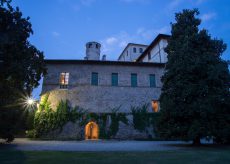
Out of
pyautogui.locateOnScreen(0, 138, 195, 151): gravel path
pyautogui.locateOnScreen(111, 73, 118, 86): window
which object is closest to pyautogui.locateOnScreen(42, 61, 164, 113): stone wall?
pyautogui.locateOnScreen(111, 73, 118, 86): window

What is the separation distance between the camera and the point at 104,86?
22875 mm

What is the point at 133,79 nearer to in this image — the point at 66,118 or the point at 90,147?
the point at 66,118

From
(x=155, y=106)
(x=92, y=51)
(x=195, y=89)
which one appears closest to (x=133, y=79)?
(x=155, y=106)

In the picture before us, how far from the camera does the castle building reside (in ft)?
72.7

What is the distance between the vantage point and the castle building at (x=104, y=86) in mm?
22172

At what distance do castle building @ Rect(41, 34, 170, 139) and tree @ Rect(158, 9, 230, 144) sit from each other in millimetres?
8014

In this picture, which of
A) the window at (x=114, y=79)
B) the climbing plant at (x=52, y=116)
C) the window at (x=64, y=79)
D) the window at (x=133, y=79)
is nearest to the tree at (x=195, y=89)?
the window at (x=133, y=79)

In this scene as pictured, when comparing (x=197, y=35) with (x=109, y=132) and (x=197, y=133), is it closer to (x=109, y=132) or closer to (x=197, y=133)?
(x=197, y=133)

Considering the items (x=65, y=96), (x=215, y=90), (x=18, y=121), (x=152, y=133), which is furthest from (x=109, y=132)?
(x=215, y=90)

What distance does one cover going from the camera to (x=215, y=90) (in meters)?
12.9

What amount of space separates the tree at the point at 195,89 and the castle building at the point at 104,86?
801 centimetres

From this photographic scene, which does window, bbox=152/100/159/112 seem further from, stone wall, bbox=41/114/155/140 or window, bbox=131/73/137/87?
window, bbox=131/73/137/87

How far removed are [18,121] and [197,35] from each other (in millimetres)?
14237

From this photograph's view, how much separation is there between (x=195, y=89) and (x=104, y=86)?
11.7 metres
